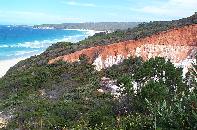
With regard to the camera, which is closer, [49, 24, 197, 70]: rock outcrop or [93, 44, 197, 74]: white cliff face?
[93, 44, 197, 74]: white cliff face

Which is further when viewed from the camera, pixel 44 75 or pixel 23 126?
pixel 44 75

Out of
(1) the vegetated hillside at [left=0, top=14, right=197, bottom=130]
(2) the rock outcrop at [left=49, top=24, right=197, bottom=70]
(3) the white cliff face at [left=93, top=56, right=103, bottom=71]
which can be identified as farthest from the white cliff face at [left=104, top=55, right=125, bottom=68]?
(1) the vegetated hillside at [left=0, top=14, right=197, bottom=130]

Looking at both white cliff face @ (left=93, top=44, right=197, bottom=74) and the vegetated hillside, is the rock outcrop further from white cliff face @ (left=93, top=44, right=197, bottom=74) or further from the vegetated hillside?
the vegetated hillside

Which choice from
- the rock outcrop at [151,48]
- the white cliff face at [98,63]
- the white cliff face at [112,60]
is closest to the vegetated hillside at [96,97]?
the white cliff face at [98,63]

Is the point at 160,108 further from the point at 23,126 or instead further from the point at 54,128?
the point at 23,126

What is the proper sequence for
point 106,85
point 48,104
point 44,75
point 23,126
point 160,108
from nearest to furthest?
point 160,108
point 23,126
point 48,104
point 106,85
point 44,75

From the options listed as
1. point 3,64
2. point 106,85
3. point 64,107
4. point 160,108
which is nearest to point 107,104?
point 64,107
